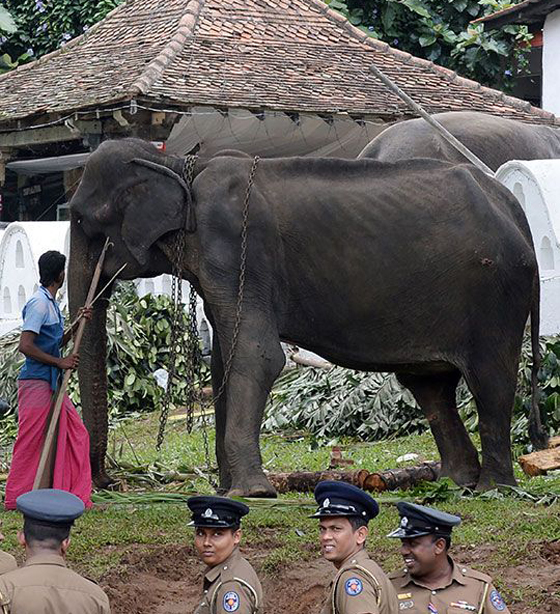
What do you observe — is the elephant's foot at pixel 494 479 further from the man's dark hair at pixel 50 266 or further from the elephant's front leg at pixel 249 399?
the man's dark hair at pixel 50 266

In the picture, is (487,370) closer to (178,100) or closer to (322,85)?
(178,100)

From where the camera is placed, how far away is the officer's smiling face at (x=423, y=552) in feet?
18.8

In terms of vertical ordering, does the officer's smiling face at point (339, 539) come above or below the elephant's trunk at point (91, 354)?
above

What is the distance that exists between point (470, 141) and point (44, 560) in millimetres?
9477

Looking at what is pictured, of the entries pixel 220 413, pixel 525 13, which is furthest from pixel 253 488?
pixel 525 13

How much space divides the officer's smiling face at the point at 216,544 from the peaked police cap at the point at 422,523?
0.62 m

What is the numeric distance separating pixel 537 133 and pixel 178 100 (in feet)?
14.6

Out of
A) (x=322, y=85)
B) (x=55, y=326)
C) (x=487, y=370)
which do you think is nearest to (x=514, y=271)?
(x=487, y=370)

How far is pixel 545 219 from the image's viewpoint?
40.0 feet

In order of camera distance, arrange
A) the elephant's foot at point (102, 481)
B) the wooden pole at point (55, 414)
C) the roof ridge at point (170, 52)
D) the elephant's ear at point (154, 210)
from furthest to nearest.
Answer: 1. the roof ridge at point (170, 52)
2. the elephant's foot at point (102, 481)
3. the elephant's ear at point (154, 210)
4. the wooden pole at point (55, 414)

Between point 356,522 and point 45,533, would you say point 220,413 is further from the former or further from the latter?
point 45,533

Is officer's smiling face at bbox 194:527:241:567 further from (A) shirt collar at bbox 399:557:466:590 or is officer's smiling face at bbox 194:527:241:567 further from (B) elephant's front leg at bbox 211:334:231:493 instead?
(B) elephant's front leg at bbox 211:334:231:493

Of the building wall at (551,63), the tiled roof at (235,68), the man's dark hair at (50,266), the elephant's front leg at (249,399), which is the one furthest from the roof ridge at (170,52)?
the elephant's front leg at (249,399)

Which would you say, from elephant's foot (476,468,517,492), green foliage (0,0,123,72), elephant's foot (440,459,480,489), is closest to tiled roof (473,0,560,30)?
green foliage (0,0,123,72)
